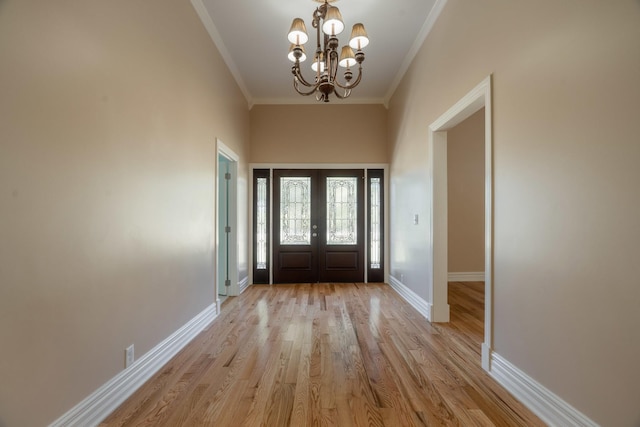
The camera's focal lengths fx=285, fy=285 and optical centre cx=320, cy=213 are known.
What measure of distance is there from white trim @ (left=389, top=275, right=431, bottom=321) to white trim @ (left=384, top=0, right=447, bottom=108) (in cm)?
320

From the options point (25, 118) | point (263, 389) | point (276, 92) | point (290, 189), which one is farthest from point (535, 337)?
point (276, 92)

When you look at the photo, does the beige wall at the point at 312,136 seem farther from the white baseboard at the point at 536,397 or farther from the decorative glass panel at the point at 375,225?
the white baseboard at the point at 536,397

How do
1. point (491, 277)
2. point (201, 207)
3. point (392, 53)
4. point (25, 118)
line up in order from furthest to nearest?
point (392, 53) → point (201, 207) → point (491, 277) → point (25, 118)

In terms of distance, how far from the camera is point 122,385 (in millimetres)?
1838

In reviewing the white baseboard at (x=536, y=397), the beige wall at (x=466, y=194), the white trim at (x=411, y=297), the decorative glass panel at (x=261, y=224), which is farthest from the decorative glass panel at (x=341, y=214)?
the white baseboard at (x=536, y=397)

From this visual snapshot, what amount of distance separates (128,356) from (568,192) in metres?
2.84

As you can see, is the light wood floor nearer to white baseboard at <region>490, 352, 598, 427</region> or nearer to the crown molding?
white baseboard at <region>490, 352, 598, 427</region>

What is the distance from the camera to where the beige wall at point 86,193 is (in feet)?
4.02

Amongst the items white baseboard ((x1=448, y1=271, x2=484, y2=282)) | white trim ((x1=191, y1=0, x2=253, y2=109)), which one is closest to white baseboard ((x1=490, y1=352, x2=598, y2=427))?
white baseboard ((x1=448, y1=271, x2=484, y2=282))

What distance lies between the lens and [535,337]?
1.74 m

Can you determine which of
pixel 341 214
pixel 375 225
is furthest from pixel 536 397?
pixel 341 214

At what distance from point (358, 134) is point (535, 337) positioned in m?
4.24

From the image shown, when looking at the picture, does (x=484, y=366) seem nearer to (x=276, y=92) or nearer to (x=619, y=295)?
(x=619, y=295)

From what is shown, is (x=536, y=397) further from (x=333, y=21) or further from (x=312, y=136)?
(x=312, y=136)
